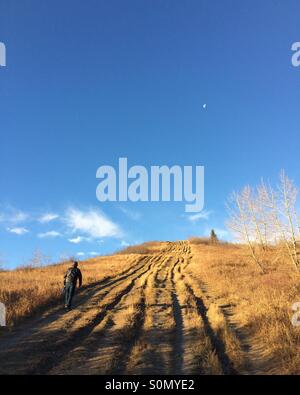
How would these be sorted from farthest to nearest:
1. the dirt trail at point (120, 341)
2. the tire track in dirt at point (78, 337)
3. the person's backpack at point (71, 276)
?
the person's backpack at point (71, 276), the tire track in dirt at point (78, 337), the dirt trail at point (120, 341)

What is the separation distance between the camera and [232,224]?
45469 millimetres

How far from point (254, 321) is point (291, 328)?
2056 mm

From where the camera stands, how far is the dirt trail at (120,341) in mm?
9203

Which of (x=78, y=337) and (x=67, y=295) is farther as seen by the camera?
(x=67, y=295)

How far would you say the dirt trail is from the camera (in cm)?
920

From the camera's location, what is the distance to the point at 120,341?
11539mm

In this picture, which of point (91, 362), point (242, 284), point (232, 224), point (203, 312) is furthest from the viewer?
point (232, 224)

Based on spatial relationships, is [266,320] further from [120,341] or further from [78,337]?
[78,337]

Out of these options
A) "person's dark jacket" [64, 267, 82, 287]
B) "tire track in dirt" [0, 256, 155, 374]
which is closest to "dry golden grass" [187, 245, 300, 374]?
"tire track in dirt" [0, 256, 155, 374]

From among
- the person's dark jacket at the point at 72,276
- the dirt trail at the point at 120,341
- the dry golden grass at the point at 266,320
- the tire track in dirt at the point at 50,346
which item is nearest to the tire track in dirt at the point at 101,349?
the dirt trail at the point at 120,341

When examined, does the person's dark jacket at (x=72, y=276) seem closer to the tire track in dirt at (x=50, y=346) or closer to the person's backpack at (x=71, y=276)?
the person's backpack at (x=71, y=276)

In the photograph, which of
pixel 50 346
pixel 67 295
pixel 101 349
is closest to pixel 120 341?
pixel 101 349
